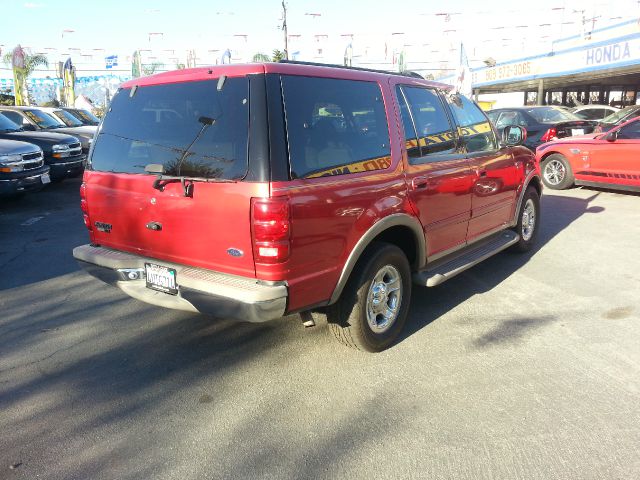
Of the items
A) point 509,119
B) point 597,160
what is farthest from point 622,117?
point 597,160

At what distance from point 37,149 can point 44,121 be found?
15.6 ft

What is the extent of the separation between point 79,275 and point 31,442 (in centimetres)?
297

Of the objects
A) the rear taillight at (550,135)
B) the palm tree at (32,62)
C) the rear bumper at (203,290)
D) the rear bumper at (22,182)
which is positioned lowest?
the rear bumper at (203,290)

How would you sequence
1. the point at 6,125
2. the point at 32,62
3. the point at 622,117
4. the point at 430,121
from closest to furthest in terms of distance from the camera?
the point at 430,121
the point at 6,125
the point at 622,117
the point at 32,62

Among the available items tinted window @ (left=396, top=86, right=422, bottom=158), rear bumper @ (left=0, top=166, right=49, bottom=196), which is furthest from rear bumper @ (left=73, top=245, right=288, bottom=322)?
rear bumper @ (left=0, top=166, right=49, bottom=196)

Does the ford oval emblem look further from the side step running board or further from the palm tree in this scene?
the palm tree

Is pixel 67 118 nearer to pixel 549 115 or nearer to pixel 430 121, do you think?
pixel 549 115

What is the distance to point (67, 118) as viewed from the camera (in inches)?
576

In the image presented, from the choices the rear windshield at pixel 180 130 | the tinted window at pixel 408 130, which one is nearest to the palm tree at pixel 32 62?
the rear windshield at pixel 180 130

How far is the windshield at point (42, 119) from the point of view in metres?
13.1

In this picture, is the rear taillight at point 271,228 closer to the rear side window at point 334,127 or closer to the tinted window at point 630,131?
the rear side window at point 334,127

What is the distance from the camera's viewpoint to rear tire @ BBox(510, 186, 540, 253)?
5.85m

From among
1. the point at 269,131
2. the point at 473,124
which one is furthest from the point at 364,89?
the point at 473,124

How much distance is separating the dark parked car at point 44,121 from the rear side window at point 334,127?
10.4m
